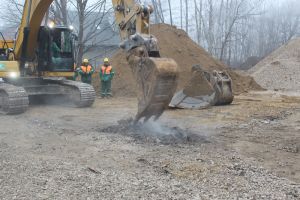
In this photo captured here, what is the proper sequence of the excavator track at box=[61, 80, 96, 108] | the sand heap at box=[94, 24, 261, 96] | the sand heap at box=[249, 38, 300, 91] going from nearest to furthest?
the excavator track at box=[61, 80, 96, 108], the sand heap at box=[94, 24, 261, 96], the sand heap at box=[249, 38, 300, 91]

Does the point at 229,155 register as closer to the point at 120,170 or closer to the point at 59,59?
the point at 120,170

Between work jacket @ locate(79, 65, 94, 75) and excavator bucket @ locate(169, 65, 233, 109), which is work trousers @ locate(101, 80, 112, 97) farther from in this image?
excavator bucket @ locate(169, 65, 233, 109)

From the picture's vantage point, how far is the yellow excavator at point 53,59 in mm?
6875

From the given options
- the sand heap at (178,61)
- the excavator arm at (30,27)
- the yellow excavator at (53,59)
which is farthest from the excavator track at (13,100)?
the sand heap at (178,61)

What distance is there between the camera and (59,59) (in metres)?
12.3

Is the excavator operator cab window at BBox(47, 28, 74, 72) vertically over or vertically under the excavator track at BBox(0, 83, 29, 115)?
over

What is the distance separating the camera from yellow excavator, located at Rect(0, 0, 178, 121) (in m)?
6.88

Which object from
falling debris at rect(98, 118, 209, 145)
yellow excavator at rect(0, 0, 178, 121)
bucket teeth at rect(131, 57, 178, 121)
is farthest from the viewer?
yellow excavator at rect(0, 0, 178, 121)

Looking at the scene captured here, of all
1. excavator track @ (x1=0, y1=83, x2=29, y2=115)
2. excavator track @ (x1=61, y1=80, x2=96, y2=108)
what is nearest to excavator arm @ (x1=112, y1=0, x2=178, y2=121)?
excavator track @ (x1=0, y1=83, x2=29, y2=115)

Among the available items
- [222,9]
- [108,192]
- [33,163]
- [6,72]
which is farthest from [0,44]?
[222,9]

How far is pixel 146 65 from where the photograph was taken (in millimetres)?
6699

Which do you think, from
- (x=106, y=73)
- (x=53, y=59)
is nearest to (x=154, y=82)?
(x=53, y=59)

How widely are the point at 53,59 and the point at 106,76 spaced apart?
3.67 meters

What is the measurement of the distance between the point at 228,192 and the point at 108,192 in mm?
1146
